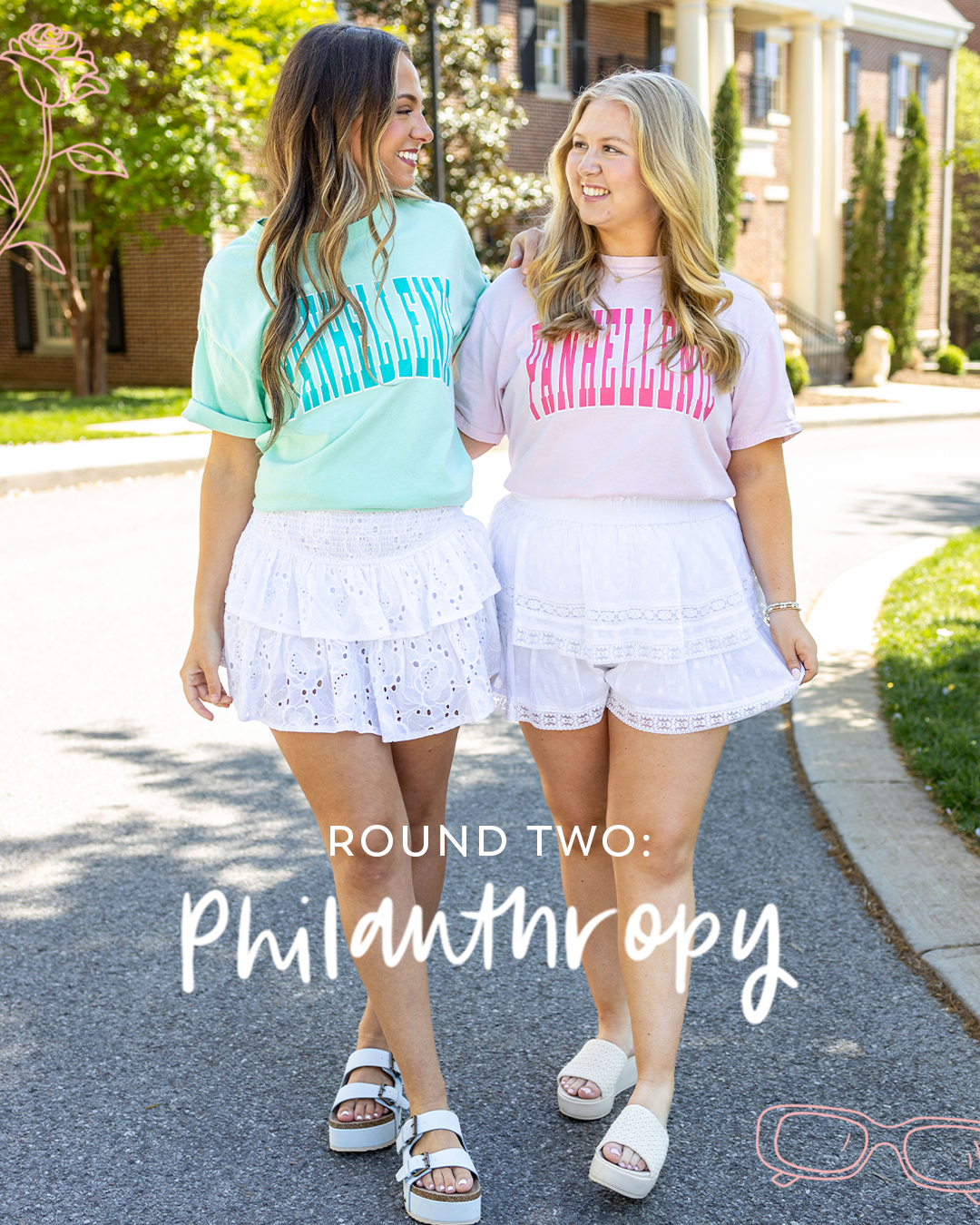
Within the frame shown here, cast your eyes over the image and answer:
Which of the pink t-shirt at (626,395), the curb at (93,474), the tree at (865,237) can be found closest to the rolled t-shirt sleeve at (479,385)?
the pink t-shirt at (626,395)

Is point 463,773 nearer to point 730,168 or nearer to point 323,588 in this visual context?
point 323,588

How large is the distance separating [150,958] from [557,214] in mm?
2087

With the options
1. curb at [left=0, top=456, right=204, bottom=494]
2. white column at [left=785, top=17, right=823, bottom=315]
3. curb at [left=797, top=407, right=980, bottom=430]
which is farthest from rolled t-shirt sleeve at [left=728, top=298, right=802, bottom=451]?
white column at [left=785, top=17, right=823, bottom=315]

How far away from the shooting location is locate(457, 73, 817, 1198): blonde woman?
249 cm

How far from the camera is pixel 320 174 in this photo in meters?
2.36

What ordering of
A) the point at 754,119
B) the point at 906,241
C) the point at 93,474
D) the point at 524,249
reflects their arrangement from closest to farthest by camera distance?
the point at 524,249 → the point at 93,474 → the point at 906,241 → the point at 754,119

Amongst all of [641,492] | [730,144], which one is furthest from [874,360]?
[641,492]

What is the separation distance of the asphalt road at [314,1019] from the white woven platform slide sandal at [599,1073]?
0.04 m

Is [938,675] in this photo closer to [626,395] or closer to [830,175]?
[626,395]

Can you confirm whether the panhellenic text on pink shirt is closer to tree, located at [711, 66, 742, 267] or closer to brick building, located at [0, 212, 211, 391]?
brick building, located at [0, 212, 211, 391]

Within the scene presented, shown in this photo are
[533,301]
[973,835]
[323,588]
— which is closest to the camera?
[323,588]

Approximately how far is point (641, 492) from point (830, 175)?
97.3ft

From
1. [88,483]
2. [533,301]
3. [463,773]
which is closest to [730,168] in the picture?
[88,483]

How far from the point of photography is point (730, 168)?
83.1 feet
